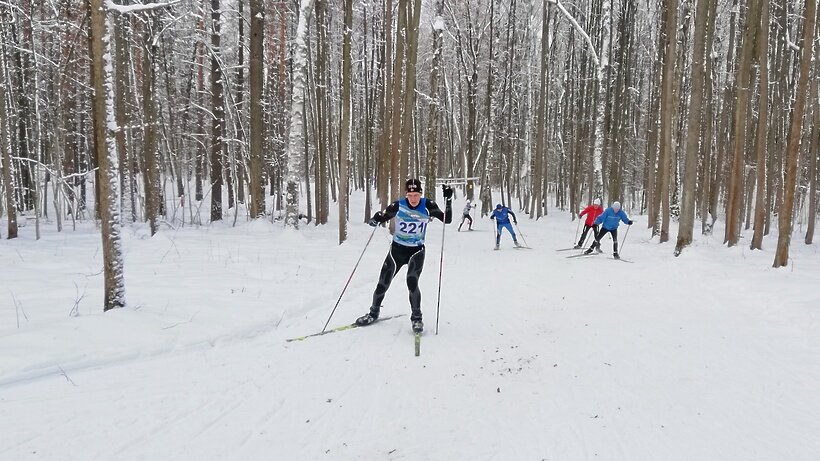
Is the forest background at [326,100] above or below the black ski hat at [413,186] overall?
above

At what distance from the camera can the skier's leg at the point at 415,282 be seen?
20.7 ft

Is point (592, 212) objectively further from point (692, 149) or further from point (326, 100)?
point (326, 100)

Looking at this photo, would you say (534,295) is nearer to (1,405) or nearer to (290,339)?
(290,339)

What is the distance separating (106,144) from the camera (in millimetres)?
5414

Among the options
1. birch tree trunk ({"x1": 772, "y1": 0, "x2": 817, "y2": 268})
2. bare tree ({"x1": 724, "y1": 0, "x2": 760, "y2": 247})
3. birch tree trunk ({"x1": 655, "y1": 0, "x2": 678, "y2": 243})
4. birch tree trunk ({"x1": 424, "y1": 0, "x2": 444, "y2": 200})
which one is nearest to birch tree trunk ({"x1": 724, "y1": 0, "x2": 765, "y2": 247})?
bare tree ({"x1": 724, "y1": 0, "x2": 760, "y2": 247})

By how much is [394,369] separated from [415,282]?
1.58 meters

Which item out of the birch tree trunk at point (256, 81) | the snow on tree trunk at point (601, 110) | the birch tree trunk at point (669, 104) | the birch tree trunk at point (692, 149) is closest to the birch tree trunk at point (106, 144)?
the birch tree trunk at point (256, 81)

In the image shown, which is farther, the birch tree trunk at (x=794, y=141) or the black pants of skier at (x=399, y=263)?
the birch tree trunk at (x=794, y=141)

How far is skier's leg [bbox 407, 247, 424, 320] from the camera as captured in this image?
6.30m

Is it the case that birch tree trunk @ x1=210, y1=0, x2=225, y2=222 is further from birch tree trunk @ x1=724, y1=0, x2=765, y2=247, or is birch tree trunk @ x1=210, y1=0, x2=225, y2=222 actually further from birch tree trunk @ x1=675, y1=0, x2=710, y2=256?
birch tree trunk @ x1=724, y1=0, x2=765, y2=247

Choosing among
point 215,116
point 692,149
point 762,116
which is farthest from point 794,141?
point 215,116

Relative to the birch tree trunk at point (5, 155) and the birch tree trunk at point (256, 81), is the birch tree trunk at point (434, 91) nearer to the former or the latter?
the birch tree trunk at point (256, 81)

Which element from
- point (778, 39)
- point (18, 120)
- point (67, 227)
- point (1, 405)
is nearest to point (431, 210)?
point (1, 405)

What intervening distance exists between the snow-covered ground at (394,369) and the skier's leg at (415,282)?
1.14ft
